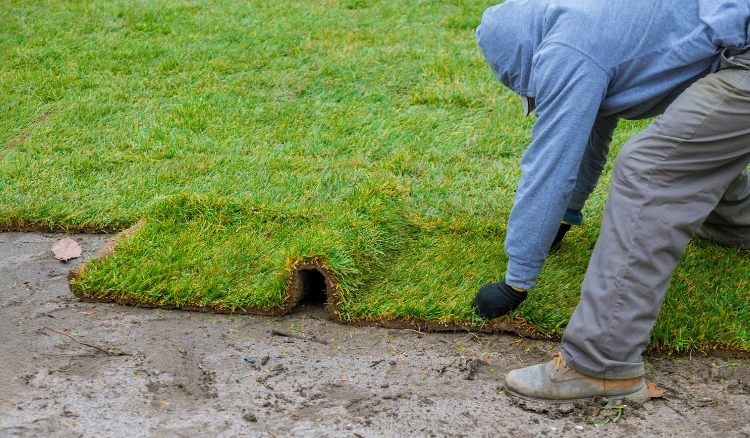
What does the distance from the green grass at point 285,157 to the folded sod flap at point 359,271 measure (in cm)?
1

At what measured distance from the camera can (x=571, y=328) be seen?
107 inches

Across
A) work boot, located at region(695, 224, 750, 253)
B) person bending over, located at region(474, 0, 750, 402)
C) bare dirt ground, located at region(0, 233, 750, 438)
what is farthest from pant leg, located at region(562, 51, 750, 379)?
work boot, located at region(695, 224, 750, 253)

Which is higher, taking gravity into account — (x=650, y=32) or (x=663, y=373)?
(x=650, y=32)

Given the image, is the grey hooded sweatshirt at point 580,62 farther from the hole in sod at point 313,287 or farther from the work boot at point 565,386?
the hole in sod at point 313,287

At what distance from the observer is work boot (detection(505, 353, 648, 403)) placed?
9.02ft

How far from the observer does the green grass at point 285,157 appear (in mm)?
3461

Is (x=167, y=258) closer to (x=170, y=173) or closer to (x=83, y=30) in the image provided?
(x=170, y=173)

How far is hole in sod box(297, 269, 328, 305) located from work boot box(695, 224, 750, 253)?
1961 millimetres

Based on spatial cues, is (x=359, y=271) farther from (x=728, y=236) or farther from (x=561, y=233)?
(x=728, y=236)

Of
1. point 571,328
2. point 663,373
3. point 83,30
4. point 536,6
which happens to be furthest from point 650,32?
point 83,30

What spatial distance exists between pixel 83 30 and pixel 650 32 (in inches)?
218

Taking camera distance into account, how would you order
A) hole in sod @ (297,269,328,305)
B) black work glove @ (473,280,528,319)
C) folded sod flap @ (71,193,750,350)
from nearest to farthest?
black work glove @ (473,280,528,319), folded sod flap @ (71,193,750,350), hole in sod @ (297,269,328,305)

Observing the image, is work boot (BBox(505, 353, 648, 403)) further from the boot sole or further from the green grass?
the green grass

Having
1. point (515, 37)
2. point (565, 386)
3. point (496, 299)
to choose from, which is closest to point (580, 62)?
point (515, 37)
